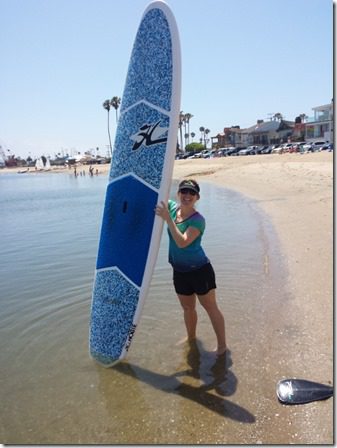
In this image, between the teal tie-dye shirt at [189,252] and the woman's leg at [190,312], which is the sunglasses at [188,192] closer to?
the teal tie-dye shirt at [189,252]

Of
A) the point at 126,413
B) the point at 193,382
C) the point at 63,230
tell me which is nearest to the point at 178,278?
the point at 193,382

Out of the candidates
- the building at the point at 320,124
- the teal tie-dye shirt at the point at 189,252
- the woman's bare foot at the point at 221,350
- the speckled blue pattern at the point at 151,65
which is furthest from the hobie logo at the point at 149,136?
the building at the point at 320,124

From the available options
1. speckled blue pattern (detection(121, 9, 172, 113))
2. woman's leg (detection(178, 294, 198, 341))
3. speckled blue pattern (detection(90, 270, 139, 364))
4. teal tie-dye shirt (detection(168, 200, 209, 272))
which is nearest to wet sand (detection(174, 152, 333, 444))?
woman's leg (detection(178, 294, 198, 341))

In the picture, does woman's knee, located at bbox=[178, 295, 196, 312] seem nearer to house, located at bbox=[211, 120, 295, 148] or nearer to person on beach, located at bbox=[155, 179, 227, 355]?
person on beach, located at bbox=[155, 179, 227, 355]

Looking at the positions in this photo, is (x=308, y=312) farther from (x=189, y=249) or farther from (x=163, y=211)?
(x=163, y=211)

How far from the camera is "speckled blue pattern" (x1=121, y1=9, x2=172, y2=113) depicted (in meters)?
3.41

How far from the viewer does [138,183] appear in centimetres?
348

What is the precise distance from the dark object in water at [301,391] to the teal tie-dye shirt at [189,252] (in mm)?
1037

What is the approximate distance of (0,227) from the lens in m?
13.3

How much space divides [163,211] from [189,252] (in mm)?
364

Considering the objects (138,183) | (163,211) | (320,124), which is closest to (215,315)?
(163,211)

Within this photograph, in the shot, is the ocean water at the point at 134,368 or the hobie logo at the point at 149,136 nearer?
the ocean water at the point at 134,368

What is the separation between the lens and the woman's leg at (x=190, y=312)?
3422 millimetres

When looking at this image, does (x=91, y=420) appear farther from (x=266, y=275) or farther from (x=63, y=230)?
(x=63, y=230)
